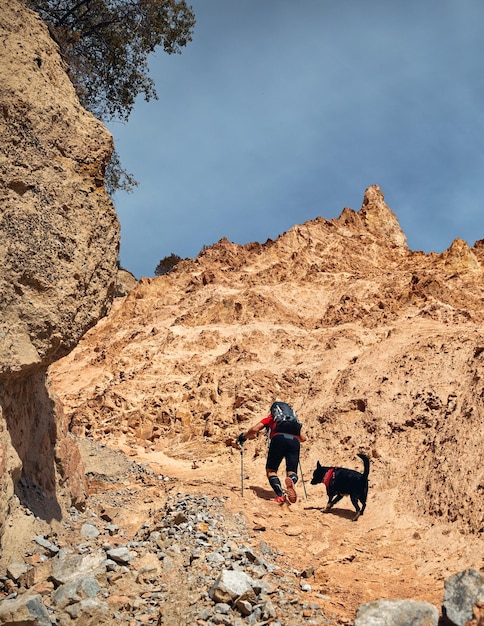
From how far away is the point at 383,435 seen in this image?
960 centimetres

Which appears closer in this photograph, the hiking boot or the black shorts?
the hiking boot

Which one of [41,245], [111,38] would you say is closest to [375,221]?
[111,38]

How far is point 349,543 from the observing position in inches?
251

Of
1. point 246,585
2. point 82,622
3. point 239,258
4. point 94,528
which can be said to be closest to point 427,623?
point 246,585

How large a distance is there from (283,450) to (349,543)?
6.04 feet

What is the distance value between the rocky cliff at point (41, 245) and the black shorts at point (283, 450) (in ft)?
9.08

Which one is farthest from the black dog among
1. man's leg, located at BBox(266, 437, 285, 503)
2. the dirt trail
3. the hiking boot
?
man's leg, located at BBox(266, 437, 285, 503)

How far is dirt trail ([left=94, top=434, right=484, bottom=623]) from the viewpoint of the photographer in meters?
5.07

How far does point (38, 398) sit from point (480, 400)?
19.1ft

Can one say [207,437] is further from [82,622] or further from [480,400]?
[82,622]

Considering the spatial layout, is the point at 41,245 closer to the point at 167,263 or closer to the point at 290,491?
the point at 290,491

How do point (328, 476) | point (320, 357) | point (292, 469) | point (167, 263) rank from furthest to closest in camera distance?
point (167, 263) < point (320, 357) < point (292, 469) < point (328, 476)

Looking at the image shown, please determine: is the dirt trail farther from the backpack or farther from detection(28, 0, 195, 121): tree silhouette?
detection(28, 0, 195, 121): tree silhouette

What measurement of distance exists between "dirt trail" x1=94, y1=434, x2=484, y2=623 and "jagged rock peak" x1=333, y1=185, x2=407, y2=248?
17.4m
